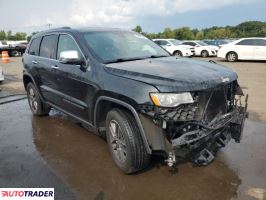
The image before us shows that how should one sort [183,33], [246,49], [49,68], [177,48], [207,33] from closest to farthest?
[49,68], [246,49], [177,48], [183,33], [207,33]

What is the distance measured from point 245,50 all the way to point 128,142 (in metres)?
17.8

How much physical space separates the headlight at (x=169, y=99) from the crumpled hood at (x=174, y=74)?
6cm

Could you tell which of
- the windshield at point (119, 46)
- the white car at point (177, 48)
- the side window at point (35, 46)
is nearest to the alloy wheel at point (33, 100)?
the side window at point (35, 46)

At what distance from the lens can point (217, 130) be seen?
12.5 ft

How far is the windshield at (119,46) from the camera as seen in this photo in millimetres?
4559

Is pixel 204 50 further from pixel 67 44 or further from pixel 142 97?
pixel 142 97

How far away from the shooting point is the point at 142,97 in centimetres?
352

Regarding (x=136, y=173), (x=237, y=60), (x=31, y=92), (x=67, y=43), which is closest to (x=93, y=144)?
(x=136, y=173)

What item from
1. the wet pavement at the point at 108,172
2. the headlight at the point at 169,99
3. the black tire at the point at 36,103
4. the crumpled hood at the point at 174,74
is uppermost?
the crumpled hood at the point at 174,74

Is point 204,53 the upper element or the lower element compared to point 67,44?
lower

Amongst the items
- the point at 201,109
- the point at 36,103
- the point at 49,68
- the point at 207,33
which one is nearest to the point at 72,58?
the point at 49,68

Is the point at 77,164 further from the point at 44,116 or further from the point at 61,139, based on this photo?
the point at 44,116

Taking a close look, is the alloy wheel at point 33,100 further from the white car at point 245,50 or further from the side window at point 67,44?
the white car at point 245,50

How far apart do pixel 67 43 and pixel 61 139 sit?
5.51ft
